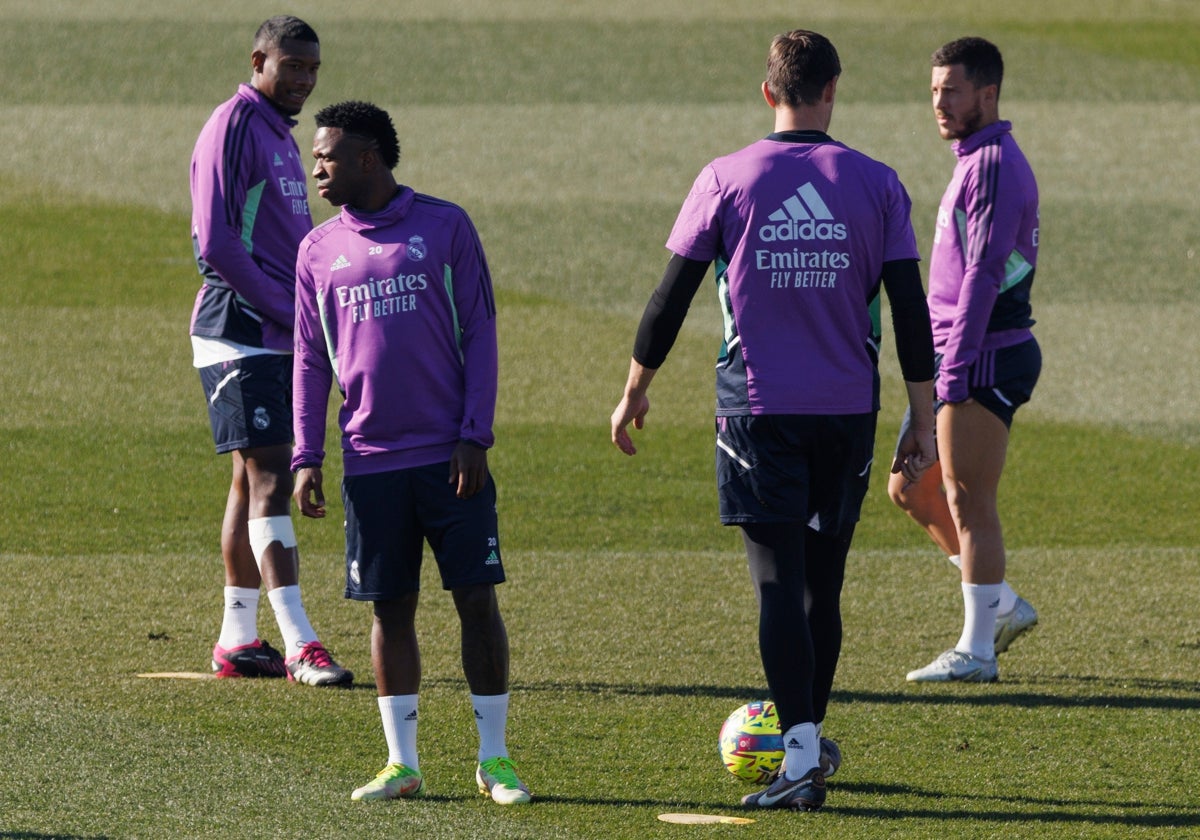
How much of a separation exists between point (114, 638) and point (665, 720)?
2533 mm

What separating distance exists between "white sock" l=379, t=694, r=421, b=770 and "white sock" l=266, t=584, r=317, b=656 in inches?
62.5

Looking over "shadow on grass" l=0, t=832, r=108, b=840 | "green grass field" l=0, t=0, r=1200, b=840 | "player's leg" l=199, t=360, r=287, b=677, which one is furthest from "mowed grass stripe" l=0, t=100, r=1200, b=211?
"shadow on grass" l=0, t=832, r=108, b=840

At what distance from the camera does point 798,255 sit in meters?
5.39

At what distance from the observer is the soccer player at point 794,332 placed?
540cm

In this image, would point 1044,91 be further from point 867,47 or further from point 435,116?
point 435,116

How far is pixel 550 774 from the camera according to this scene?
5.84 m

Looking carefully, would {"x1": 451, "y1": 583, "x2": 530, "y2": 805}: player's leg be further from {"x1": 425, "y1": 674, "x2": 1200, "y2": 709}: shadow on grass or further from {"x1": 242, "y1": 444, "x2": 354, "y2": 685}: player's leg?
{"x1": 242, "y1": 444, "x2": 354, "y2": 685}: player's leg

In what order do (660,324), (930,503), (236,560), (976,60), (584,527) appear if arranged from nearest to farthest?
(660,324)
(976,60)
(236,560)
(930,503)
(584,527)

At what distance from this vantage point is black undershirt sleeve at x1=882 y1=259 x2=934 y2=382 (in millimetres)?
5457

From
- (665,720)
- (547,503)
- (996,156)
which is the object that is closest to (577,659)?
(665,720)

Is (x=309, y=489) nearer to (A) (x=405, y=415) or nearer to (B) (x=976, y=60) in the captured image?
(A) (x=405, y=415)

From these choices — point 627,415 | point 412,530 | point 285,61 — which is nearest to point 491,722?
point 412,530

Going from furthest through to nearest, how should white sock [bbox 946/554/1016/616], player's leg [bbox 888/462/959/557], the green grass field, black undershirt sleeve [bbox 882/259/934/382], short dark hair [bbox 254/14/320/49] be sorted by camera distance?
player's leg [bbox 888/462/959/557]
white sock [bbox 946/554/1016/616]
short dark hair [bbox 254/14/320/49]
the green grass field
black undershirt sleeve [bbox 882/259/934/382]

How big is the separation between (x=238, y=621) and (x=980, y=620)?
293 centimetres
